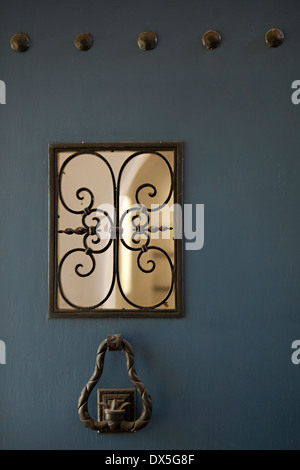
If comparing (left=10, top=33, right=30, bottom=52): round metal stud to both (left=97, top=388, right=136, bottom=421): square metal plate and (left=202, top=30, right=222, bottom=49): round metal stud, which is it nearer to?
(left=202, top=30, right=222, bottom=49): round metal stud

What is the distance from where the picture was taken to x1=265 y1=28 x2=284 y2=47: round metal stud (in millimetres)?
1343

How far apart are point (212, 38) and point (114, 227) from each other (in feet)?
1.94

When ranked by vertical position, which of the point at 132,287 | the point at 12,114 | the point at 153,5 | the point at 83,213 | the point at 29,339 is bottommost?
the point at 29,339

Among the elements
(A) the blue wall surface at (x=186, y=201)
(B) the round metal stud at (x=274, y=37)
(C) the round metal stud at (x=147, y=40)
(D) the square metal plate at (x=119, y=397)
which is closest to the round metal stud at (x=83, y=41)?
(A) the blue wall surface at (x=186, y=201)

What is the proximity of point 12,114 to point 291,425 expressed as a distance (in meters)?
1.17

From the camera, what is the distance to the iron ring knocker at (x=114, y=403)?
1.29 meters

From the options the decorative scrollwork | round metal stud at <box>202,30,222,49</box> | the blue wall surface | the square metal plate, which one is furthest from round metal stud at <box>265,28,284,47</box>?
the square metal plate

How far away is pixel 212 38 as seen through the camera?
4.41 feet

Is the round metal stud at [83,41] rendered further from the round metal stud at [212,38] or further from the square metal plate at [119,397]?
the square metal plate at [119,397]

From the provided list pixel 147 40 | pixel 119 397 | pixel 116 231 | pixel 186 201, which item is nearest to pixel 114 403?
pixel 119 397

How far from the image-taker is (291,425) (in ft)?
4.40

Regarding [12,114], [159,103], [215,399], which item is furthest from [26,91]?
[215,399]
